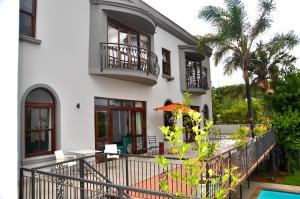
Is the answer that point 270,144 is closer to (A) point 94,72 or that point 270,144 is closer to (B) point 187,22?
(A) point 94,72

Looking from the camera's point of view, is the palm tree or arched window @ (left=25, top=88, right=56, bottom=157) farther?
the palm tree

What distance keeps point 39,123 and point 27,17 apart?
3508 millimetres

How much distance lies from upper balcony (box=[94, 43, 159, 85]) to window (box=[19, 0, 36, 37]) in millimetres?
3061

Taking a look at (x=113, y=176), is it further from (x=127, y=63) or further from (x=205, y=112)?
(x=205, y=112)

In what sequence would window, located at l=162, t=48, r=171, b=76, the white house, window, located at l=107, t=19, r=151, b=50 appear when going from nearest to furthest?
1. the white house
2. window, located at l=107, t=19, r=151, b=50
3. window, located at l=162, t=48, r=171, b=76

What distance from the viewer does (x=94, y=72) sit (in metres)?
11.1

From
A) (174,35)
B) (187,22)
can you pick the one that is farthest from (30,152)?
(187,22)

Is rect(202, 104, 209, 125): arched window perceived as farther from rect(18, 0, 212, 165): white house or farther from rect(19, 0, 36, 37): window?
rect(19, 0, 36, 37): window

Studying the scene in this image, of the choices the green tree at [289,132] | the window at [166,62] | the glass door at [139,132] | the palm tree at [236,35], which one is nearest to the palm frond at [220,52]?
the palm tree at [236,35]

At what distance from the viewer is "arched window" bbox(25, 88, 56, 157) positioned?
861 centimetres

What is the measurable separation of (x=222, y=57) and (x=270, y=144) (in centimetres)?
688

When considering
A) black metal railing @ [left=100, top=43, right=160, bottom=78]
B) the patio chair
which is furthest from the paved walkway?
black metal railing @ [left=100, top=43, right=160, bottom=78]

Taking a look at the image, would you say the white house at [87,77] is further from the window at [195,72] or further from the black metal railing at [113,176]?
the window at [195,72]

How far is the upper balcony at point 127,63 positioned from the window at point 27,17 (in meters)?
3.06
